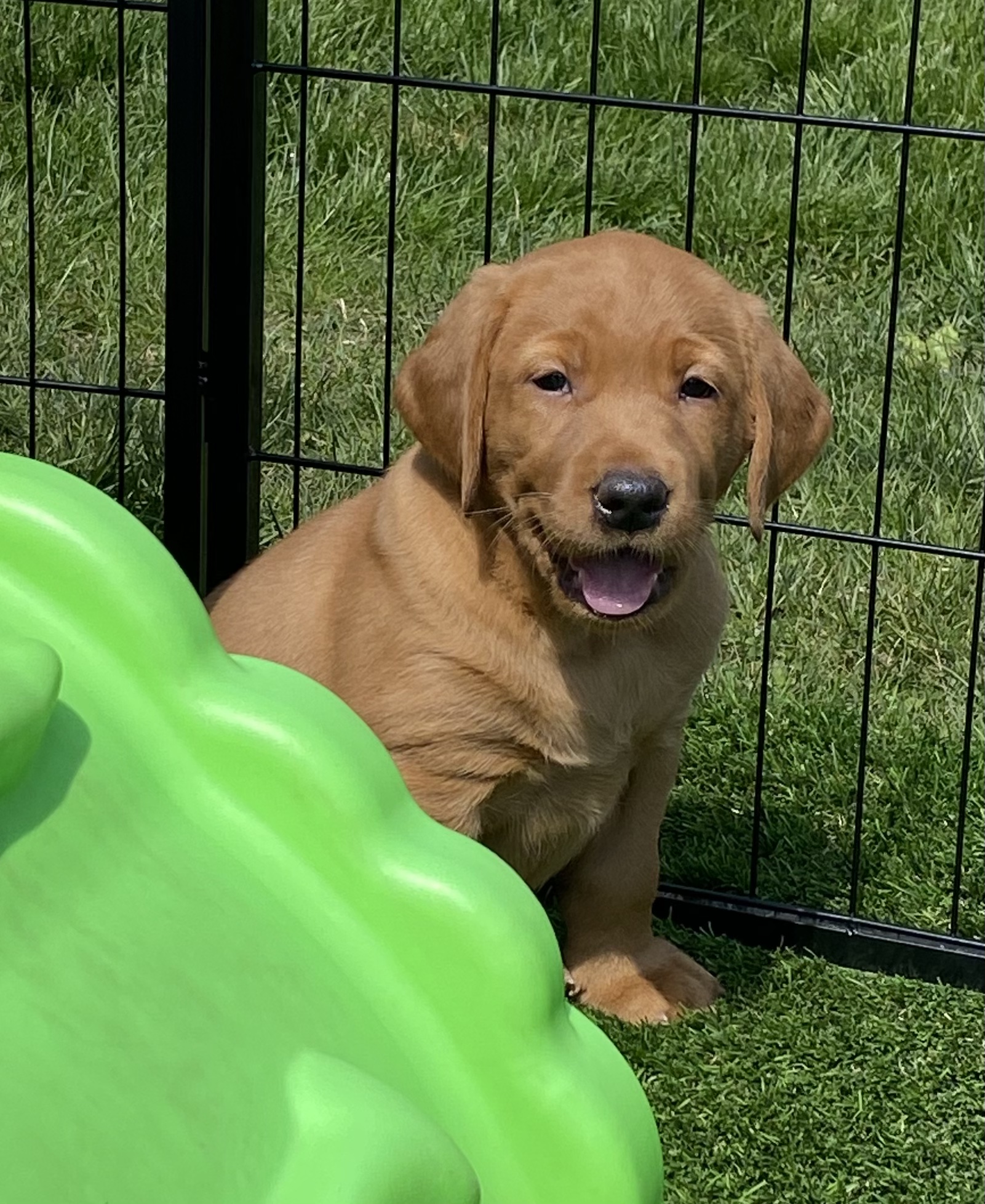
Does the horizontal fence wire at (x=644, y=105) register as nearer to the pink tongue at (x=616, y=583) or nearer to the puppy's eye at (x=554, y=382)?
the puppy's eye at (x=554, y=382)

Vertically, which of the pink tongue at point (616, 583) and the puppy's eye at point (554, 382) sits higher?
the puppy's eye at point (554, 382)

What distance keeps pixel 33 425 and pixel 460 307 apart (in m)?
1.44

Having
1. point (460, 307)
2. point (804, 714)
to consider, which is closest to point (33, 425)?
point (460, 307)

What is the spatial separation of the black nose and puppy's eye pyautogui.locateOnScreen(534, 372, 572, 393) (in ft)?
0.75

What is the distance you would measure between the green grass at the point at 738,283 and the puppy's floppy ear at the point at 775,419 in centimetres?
104

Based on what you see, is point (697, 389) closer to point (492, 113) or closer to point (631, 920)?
point (492, 113)

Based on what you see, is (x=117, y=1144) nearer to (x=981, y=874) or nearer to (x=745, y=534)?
(x=981, y=874)

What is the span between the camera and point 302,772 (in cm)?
217

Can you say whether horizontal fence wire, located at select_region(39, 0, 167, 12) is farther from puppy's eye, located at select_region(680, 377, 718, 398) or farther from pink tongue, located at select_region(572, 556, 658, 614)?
pink tongue, located at select_region(572, 556, 658, 614)

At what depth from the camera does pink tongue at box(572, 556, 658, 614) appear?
3184 millimetres

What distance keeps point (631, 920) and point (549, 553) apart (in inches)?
34.7

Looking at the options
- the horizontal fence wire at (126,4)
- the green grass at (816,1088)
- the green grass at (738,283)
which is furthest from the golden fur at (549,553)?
the horizontal fence wire at (126,4)

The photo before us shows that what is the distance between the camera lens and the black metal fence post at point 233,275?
12.1ft

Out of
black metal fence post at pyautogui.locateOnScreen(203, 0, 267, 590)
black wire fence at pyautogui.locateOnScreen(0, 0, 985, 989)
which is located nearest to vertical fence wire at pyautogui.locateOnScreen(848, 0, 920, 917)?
black wire fence at pyautogui.locateOnScreen(0, 0, 985, 989)
